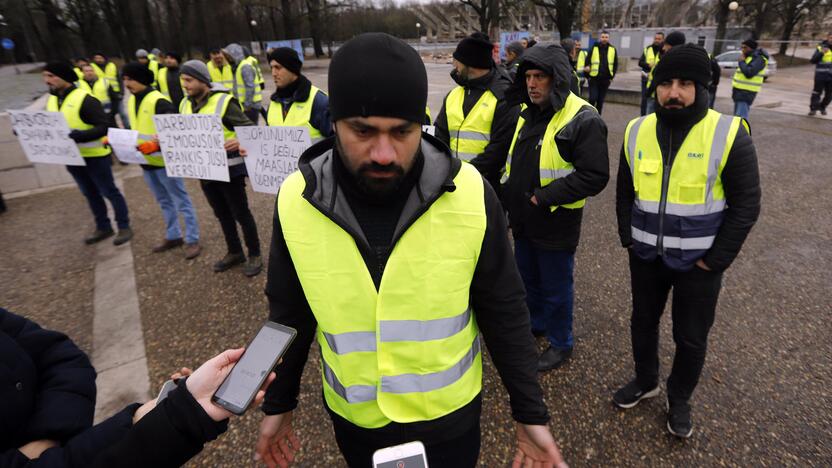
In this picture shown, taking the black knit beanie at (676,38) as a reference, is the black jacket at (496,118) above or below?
below

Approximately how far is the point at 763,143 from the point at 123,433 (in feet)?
36.7

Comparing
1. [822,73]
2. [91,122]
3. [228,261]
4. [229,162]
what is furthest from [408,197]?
[822,73]

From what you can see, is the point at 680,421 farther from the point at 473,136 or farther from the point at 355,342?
the point at 473,136

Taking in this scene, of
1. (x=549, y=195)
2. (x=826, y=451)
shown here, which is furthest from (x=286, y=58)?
(x=826, y=451)

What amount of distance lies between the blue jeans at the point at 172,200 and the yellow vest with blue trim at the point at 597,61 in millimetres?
9772

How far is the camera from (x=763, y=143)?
8742 mm

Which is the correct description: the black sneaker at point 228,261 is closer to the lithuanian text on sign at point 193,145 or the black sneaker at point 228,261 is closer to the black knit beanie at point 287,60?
the lithuanian text on sign at point 193,145

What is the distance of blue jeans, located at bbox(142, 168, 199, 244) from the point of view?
4898mm

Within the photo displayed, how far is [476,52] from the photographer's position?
3.50 metres

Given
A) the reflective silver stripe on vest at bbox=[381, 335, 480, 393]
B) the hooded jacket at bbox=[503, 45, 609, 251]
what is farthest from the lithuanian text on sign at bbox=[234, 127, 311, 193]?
the reflective silver stripe on vest at bbox=[381, 335, 480, 393]

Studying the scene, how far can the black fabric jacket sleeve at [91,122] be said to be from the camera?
4824mm

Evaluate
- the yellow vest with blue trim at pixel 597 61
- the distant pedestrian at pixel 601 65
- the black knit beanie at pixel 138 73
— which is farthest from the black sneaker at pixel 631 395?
the yellow vest with blue trim at pixel 597 61

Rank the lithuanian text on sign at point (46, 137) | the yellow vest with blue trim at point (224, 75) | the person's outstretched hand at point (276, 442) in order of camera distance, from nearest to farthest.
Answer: the person's outstretched hand at point (276, 442) → the lithuanian text on sign at point (46, 137) → the yellow vest with blue trim at point (224, 75)

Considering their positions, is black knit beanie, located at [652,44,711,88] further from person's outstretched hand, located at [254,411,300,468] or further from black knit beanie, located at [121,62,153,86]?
black knit beanie, located at [121,62,153,86]
